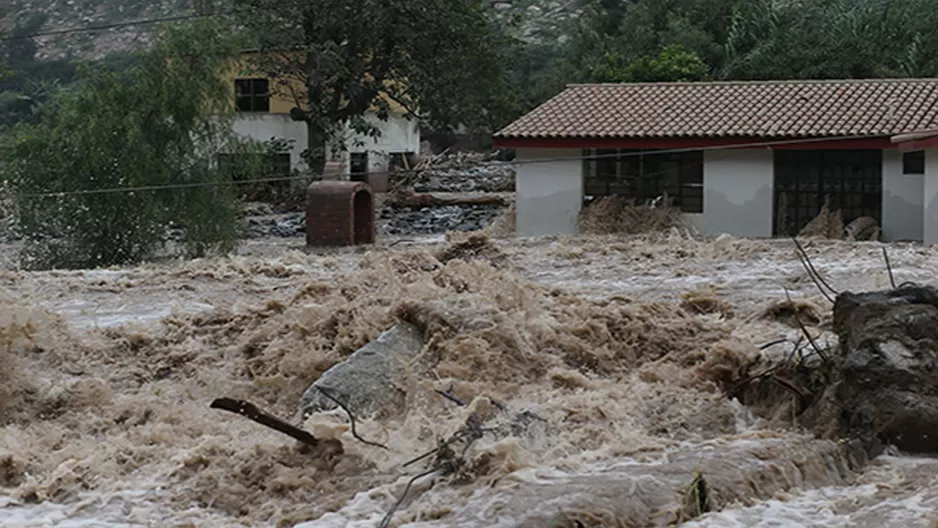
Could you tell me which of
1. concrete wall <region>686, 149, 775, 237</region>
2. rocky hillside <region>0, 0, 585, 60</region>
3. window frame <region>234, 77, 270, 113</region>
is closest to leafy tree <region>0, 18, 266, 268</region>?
concrete wall <region>686, 149, 775, 237</region>

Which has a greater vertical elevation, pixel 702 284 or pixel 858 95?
pixel 858 95

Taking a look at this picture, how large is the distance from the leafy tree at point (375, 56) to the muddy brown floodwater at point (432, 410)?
18.5m

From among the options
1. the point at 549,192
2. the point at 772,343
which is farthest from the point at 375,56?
the point at 772,343

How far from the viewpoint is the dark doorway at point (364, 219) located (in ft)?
92.3

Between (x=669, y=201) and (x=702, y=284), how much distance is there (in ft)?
30.5

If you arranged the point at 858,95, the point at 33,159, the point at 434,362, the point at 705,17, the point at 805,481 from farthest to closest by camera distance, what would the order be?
the point at 705,17, the point at 858,95, the point at 33,159, the point at 434,362, the point at 805,481

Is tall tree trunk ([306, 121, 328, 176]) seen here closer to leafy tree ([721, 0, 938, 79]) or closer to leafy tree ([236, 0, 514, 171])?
leafy tree ([236, 0, 514, 171])

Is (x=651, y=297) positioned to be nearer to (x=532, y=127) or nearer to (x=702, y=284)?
(x=702, y=284)

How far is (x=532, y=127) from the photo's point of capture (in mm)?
26562

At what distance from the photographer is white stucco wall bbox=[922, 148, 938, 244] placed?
900 inches

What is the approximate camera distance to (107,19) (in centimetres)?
7062

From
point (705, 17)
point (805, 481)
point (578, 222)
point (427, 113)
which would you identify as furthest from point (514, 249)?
point (705, 17)

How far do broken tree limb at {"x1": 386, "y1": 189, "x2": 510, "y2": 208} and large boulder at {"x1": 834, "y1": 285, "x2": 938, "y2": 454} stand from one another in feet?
85.1

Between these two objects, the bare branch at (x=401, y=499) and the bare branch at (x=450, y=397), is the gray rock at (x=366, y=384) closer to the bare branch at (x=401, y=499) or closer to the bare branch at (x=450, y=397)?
the bare branch at (x=450, y=397)
